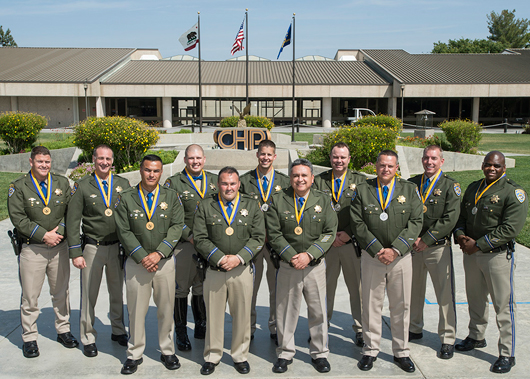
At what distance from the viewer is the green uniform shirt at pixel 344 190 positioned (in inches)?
201

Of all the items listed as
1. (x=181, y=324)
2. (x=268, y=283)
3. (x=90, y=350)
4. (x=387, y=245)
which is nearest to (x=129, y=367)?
(x=90, y=350)

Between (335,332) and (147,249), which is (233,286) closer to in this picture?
(147,249)

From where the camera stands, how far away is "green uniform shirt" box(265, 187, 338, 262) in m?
4.52

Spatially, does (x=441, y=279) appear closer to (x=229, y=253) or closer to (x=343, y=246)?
(x=343, y=246)

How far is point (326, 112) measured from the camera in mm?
41938

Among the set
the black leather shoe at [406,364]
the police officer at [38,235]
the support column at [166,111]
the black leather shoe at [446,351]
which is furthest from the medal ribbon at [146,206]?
the support column at [166,111]

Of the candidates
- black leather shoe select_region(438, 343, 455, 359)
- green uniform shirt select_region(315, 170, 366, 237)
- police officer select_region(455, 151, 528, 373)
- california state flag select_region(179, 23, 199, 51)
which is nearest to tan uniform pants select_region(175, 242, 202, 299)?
green uniform shirt select_region(315, 170, 366, 237)

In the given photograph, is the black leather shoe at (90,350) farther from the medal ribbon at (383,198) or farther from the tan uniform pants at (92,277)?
the medal ribbon at (383,198)

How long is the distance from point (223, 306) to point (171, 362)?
699 millimetres

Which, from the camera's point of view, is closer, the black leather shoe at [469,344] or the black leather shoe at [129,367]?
the black leather shoe at [129,367]

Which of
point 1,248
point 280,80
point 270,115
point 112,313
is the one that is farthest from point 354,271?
point 270,115

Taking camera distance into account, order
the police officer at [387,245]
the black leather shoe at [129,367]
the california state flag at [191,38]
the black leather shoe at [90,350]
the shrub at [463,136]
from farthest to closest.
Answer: the california state flag at [191,38] → the shrub at [463,136] → the black leather shoe at [90,350] → the police officer at [387,245] → the black leather shoe at [129,367]

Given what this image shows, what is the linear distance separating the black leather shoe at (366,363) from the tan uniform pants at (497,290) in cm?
118

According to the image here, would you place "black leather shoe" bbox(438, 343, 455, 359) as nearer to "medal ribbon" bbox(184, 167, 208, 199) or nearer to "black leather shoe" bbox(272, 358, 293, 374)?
"black leather shoe" bbox(272, 358, 293, 374)
